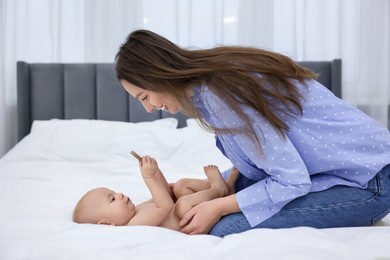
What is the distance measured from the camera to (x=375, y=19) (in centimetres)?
287

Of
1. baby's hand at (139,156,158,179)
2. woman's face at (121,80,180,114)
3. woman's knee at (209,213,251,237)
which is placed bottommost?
woman's knee at (209,213,251,237)

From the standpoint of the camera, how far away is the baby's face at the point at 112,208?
1.28m

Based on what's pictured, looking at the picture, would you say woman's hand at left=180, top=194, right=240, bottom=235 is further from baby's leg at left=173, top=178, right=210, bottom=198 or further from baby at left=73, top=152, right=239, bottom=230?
baby's leg at left=173, top=178, right=210, bottom=198

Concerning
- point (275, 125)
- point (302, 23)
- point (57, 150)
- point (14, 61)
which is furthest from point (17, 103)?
point (275, 125)

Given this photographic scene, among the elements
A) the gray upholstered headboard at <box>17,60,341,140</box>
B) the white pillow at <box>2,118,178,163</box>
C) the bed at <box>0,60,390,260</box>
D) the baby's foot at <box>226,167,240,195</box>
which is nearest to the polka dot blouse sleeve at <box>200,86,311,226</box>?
the bed at <box>0,60,390,260</box>

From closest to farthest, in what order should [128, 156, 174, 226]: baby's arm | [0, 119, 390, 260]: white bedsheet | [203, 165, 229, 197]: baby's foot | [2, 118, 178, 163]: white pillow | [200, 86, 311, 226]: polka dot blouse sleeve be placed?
[0, 119, 390, 260]: white bedsheet → [200, 86, 311, 226]: polka dot blouse sleeve → [128, 156, 174, 226]: baby's arm → [203, 165, 229, 197]: baby's foot → [2, 118, 178, 163]: white pillow

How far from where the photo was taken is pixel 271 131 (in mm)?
1155

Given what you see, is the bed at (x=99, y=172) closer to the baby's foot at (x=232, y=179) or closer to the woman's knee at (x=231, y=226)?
the woman's knee at (x=231, y=226)

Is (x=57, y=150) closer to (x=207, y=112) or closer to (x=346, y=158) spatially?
(x=207, y=112)

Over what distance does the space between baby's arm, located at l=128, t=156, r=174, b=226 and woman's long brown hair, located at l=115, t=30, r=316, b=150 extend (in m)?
0.19

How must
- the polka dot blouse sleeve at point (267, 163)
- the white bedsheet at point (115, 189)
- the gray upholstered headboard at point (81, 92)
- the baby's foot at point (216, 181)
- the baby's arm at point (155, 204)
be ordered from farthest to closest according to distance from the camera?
the gray upholstered headboard at point (81, 92) < the baby's foot at point (216, 181) < the baby's arm at point (155, 204) < the polka dot blouse sleeve at point (267, 163) < the white bedsheet at point (115, 189)

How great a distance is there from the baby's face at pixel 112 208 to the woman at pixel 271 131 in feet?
0.56

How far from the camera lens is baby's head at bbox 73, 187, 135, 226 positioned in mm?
1282

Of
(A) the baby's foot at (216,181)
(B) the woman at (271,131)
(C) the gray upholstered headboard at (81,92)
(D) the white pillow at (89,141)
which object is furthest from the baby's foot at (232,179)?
(C) the gray upholstered headboard at (81,92)
